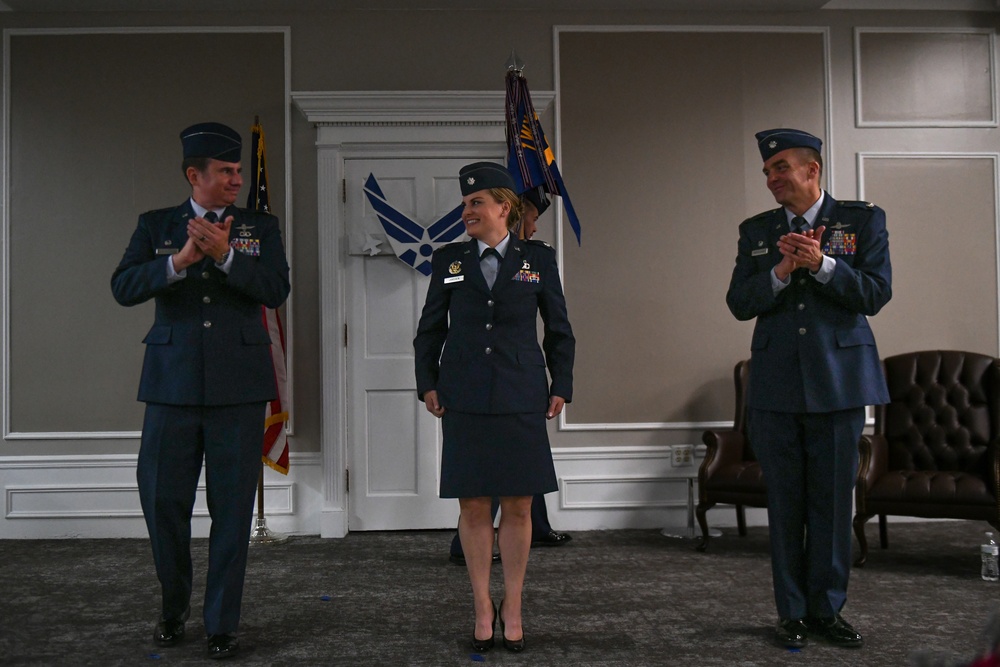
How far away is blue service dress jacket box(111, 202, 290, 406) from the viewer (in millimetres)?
2635

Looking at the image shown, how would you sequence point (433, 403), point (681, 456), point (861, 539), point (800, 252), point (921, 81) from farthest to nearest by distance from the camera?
point (921, 81) → point (681, 456) → point (861, 539) → point (433, 403) → point (800, 252)

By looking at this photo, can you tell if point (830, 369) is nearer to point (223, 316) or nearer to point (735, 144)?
point (223, 316)

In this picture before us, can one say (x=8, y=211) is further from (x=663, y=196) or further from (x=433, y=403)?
(x=663, y=196)

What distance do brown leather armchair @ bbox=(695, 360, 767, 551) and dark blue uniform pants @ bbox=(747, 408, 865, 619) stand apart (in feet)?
4.74

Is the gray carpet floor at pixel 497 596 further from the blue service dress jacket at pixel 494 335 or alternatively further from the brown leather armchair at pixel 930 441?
the blue service dress jacket at pixel 494 335

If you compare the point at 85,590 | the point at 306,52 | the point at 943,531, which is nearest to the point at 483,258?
the point at 85,590

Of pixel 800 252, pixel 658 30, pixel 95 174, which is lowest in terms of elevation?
pixel 800 252

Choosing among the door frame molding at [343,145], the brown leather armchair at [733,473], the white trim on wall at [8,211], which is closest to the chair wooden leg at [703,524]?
the brown leather armchair at [733,473]

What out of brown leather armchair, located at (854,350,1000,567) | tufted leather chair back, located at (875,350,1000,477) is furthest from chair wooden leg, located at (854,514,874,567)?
tufted leather chair back, located at (875,350,1000,477)

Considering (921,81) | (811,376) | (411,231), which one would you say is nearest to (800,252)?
(811,376)

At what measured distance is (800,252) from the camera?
8.21 feet

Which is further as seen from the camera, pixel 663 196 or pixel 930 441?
pixel 663 196

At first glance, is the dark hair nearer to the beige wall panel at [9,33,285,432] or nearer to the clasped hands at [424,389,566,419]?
the clasped hands at [424,389,566,419]

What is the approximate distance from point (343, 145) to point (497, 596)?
110 inches
